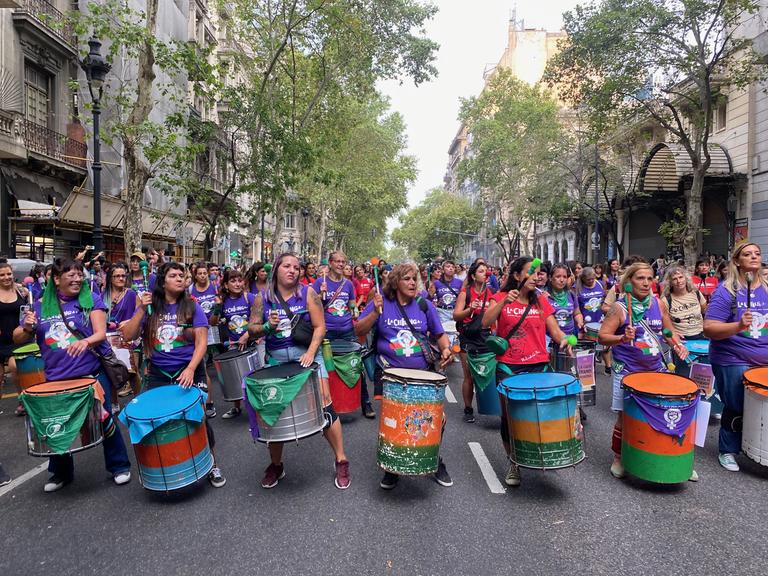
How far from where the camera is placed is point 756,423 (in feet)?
14.6

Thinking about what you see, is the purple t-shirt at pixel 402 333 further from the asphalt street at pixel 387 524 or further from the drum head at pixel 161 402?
the drum head at pixel 161 402

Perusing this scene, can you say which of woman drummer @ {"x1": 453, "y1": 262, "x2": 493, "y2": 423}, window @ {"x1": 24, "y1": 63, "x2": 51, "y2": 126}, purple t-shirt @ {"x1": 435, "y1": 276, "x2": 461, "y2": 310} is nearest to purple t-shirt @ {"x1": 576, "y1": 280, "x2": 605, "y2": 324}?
purple t-shirt @ {"x1": 435, "y1": 276, "x2": 461, "y2": 310}

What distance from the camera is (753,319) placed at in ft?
15.6

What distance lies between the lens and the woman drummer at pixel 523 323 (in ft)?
15.9

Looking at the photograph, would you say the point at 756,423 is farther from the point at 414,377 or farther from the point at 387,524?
the point at 387,524

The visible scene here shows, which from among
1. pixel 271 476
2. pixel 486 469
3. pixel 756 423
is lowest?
pixel 486 469

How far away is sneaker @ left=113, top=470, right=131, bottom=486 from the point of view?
15.0 feet

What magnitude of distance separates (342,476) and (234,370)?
95.4 inches

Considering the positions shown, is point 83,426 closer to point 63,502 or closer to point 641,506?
point 63,502

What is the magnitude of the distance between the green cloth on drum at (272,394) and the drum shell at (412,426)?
2.32 feet

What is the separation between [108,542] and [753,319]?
5.33 metres

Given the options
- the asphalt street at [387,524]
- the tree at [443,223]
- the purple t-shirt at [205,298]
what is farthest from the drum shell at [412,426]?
the tree at [443,223]

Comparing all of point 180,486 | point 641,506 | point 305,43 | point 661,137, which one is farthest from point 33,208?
point 661,137

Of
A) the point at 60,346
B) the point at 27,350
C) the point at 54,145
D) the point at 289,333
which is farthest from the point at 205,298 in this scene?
the point at 54,145
